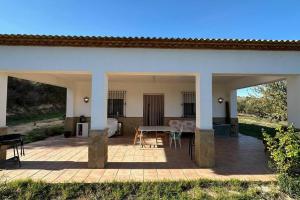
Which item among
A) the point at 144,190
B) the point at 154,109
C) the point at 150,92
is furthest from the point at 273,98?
the point at 144,190

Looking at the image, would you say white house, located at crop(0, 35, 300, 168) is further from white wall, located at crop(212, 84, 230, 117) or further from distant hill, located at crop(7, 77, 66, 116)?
distant hill, located at crop(7, 77, 66, 116)

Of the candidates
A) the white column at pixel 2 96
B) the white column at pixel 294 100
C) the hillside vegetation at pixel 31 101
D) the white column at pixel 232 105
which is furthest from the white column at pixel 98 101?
the hillside vegetation at pixel 31 101

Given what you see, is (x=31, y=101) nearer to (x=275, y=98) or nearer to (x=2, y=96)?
(x=2, y=96)

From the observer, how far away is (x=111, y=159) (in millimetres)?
6832

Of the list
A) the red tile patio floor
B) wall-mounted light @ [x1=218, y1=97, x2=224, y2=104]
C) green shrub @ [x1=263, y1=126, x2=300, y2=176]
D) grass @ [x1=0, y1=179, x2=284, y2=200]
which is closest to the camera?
grass @ [x1=0, y1=179, x2=284, y2=200]

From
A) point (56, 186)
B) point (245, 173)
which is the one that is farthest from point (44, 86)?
point (245, 173)

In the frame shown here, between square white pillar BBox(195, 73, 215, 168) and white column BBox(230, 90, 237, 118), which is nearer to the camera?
square white pillar BBox(195, 73, 215, 168)

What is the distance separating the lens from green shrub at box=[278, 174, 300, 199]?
14.6 feet

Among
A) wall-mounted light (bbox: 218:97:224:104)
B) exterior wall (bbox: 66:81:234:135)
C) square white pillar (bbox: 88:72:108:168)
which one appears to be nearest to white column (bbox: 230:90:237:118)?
wall-mounted light (bbox: 218:97:224:104)

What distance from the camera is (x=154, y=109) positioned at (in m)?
13.2

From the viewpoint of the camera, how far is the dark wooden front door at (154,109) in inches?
517

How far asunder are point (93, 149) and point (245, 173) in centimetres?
424

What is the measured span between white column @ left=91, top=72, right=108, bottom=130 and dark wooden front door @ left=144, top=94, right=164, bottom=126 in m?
7.13

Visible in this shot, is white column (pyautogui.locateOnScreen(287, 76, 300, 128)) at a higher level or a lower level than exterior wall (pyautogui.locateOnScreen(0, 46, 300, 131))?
lower
